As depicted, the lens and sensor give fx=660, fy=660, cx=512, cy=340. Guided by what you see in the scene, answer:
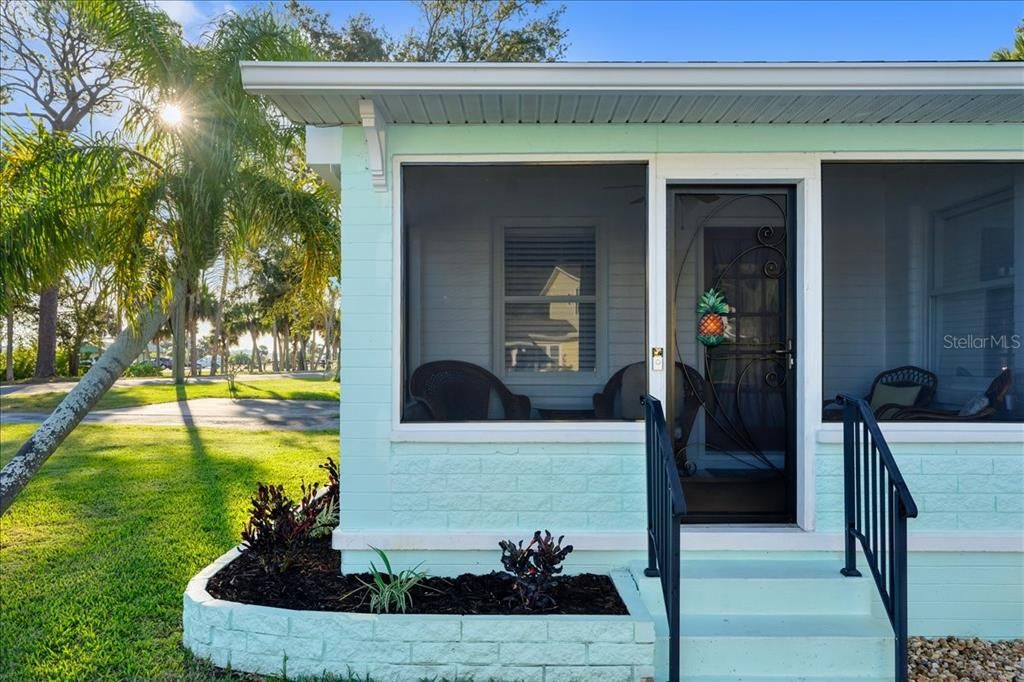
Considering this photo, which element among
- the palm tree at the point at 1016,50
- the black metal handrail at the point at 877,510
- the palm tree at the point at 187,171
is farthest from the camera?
the palm tree at the point at 1016,50

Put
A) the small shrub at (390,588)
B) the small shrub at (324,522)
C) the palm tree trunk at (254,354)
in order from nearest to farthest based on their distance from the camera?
the small shrub at (390,588) < the small shrub at (324,522) < the palm tree trunk at (254,354)

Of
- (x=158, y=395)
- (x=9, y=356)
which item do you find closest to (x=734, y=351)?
(x=158, y=395)

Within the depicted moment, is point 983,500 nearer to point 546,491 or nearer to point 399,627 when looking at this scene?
point 546,491

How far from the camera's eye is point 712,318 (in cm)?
383

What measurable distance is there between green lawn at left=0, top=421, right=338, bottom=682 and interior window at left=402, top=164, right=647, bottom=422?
1933 millimetres

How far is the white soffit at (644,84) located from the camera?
306 centimetres

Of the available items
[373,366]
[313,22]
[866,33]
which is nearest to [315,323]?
[313,22]

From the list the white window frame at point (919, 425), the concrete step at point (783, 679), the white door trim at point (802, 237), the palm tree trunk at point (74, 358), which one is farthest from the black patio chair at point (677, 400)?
the palm tree trunk at point (74, 358)

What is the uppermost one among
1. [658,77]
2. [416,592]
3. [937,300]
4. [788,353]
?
[658,77]

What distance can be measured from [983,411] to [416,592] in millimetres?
3261

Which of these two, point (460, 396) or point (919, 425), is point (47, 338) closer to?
point (460, 396)

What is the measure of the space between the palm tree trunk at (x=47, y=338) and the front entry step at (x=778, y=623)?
2255 centimetres

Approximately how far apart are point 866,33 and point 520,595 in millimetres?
10763

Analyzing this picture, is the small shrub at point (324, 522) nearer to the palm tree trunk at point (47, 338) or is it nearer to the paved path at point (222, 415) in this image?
the paved path at point (222, 415)
